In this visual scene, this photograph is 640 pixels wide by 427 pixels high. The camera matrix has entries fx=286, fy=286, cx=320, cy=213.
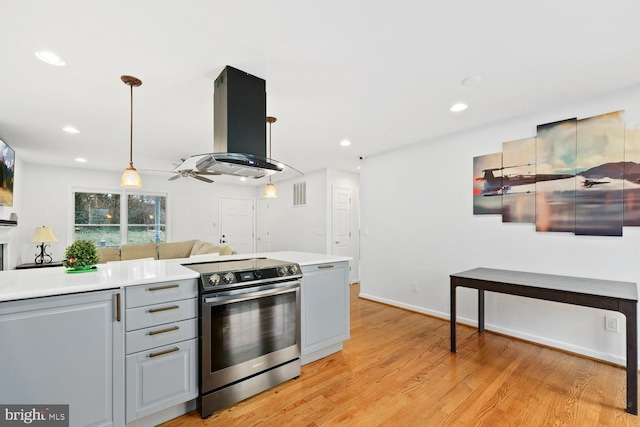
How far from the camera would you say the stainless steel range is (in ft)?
6.35

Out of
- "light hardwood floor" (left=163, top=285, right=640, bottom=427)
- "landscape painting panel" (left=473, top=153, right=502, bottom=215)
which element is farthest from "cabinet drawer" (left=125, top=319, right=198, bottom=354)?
"landscape painting panel" (left=473, top=153, right=502, bottom=215)

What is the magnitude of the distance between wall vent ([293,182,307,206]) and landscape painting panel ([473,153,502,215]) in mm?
3484

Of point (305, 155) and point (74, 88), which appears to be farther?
point (305, 155)

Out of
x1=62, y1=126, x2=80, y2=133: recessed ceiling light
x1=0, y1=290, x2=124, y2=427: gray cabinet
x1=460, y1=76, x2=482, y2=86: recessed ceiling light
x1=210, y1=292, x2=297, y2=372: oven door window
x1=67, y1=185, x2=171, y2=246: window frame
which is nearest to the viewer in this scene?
x1=0, y1=290, x2=124, y2=427: gray cabinet

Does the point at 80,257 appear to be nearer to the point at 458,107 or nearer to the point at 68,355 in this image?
the point at 68,355

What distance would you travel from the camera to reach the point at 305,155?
4.72 m

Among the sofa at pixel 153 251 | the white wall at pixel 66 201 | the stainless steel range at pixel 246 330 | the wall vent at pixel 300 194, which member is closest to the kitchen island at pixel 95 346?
the stainless steel range at pixel 246 330

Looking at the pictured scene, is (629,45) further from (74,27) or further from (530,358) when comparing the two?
(74,27)

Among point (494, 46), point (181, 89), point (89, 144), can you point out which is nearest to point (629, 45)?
point (494, 46)

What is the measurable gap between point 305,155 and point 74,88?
2.94 meters

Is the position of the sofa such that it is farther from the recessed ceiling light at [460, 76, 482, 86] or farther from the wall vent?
the recessed ceiling light at [460, 76, 482, 86]

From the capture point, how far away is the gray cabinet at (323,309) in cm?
254

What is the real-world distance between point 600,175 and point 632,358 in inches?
60.6

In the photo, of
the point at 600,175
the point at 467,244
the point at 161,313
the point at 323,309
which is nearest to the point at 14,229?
the point at 161,313
